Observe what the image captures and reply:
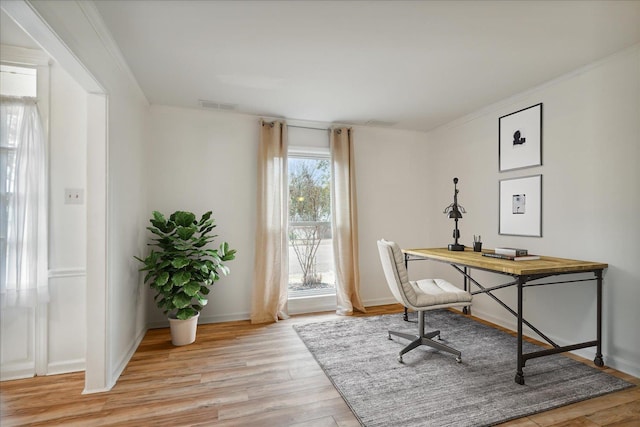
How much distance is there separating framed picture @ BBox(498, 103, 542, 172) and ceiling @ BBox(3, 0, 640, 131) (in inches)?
10.3

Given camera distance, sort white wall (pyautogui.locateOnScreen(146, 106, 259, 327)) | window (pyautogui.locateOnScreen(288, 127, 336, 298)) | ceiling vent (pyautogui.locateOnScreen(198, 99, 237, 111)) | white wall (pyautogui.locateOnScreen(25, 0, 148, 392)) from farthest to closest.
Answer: window (pyautogui.locateOnScreen(288, 127, 336, 298)), white wall (pyautogui.locateOnScreen(146, 106, 259, 327)), ceiling vent (pyautogui.locateOnScreen(198, 99, 237, 111)), white wall (pyautogui.locateOnScreen(25, 0, 148, 392))

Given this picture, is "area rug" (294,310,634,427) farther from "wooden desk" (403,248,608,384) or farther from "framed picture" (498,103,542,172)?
"framed picture" (498,103,542,172)

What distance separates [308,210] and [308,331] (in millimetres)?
1546


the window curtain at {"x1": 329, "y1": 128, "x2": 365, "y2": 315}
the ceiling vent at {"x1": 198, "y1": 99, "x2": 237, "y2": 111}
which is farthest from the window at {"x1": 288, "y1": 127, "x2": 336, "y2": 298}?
the ceiling vent at {"x1": 198, "y1": 99, "x2": 237, "y2": 111}

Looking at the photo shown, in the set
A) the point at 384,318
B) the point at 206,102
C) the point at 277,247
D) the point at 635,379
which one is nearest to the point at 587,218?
the point at 635,379

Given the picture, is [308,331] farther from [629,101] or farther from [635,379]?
[629,101]

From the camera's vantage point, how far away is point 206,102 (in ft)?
10.7

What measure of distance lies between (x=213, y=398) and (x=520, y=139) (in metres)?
3.57

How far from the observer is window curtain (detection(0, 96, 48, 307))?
7.02 ft

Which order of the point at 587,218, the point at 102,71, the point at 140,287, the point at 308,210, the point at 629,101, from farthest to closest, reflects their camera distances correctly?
the point at 308,210 < the point at 140,287 < the point at 587,218 < the point at 629,101 < the point at 102,71

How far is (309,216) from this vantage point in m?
4.01

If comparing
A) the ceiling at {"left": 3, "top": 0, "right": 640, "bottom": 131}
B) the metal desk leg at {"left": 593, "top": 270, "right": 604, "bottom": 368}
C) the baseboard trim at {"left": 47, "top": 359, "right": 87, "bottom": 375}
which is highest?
the ceiling at {"left": 3, "top": 0, "right": 640, "bottom": 131}

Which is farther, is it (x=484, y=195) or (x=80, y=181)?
(x=484, y=195)

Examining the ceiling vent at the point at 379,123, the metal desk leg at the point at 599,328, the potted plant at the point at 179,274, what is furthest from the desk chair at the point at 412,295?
the ceiling vent at the point at 379,123
